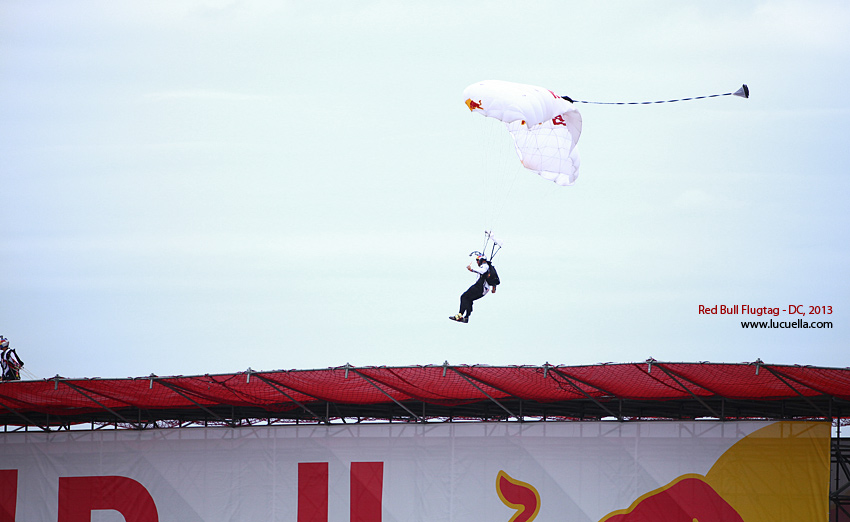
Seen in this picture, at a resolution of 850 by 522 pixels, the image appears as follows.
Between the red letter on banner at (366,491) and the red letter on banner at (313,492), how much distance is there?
1.66 ft

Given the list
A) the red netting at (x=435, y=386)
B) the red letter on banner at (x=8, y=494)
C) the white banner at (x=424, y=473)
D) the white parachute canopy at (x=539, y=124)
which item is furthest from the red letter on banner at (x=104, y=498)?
the white parachute canopy at (x=539, y=124)

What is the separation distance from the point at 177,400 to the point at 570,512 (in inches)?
278

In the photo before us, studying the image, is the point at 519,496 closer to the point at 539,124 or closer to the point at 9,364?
the point at 539,124

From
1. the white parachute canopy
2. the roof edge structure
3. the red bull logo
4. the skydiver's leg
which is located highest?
the white parachute canopy

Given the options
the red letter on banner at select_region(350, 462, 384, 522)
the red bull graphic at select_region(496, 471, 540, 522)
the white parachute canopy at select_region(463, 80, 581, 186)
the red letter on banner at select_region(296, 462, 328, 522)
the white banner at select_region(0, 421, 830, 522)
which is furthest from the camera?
the white parachute canopy at select_region(463, 80, 581, 186)

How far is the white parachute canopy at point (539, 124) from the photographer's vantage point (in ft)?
55.8

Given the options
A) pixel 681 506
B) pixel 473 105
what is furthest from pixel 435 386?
pixel 473 105

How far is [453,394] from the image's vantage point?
632 inches

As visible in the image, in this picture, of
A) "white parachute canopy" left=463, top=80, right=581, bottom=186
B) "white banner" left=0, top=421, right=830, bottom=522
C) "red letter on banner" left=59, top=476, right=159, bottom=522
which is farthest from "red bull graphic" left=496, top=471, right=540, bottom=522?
"red letter on banner" left=59, top=476, right=159, bottom=522

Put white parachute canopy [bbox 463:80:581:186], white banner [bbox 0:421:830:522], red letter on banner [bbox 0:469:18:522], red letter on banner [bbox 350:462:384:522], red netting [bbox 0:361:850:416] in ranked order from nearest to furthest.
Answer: red netting [bbox 0:361:850:416] → white banner [bbox 0:421:830:522] → red letter on banner [bbox 350:462:384:522] → white parachute canopy [bbox 463:80:581:186] → red letter on banner [bbox 0:469:18:522]

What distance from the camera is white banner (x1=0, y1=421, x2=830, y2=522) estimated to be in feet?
50.3

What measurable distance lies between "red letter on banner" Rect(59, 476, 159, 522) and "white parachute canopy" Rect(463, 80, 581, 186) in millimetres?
9243

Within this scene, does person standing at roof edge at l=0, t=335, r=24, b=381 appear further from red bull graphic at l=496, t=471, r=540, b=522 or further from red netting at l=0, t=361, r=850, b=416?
red bull graphic at l=496, t=471, r=540, b=522

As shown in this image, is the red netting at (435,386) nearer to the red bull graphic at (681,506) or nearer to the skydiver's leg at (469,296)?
the red bull graphic at (681,506)
